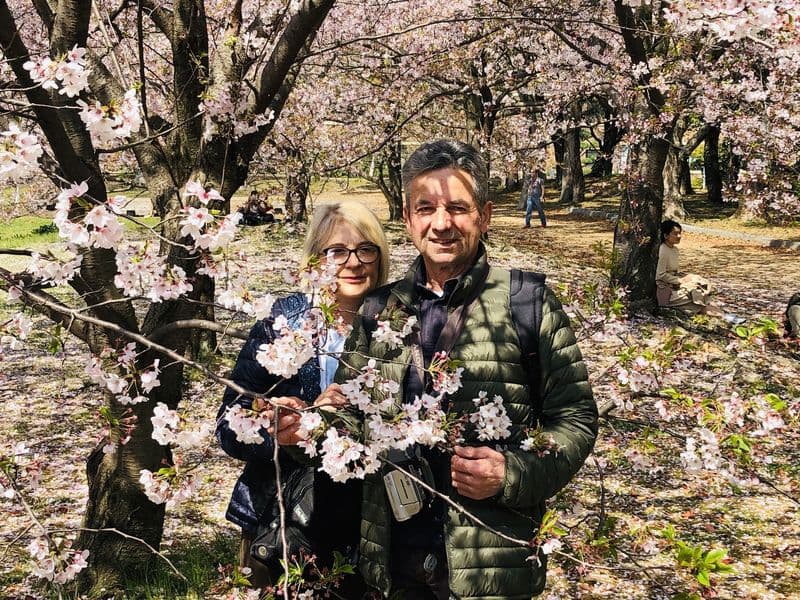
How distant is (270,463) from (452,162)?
107 cm

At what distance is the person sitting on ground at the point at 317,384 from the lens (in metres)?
2.16

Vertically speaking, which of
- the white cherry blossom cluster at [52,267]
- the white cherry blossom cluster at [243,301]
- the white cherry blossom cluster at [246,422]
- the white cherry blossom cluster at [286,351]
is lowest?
the white cherry blossom cluster at [246,422]

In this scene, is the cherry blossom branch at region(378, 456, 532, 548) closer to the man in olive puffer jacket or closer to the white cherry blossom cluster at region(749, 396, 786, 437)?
the man in olive puffer jacket

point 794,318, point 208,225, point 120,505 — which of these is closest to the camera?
point 208,225

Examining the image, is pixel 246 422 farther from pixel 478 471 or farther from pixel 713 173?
pixel 713 173

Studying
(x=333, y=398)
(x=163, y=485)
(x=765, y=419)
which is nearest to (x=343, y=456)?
(x=333, y=398)

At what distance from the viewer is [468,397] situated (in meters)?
1.85

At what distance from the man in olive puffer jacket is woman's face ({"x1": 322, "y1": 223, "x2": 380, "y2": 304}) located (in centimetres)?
34

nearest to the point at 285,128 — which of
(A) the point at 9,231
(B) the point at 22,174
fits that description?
(A) the point at 9,231

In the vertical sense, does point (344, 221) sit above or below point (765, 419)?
above

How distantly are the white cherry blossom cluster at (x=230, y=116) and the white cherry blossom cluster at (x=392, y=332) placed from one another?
84.1 inches

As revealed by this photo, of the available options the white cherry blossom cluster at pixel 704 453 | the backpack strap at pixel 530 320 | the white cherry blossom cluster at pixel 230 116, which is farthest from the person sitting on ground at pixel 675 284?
the backpack strap at pixel 530 320

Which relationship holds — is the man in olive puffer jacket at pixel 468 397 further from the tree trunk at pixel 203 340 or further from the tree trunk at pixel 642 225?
the tree trunk at pixel 642 225

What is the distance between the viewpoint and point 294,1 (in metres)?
3.99
